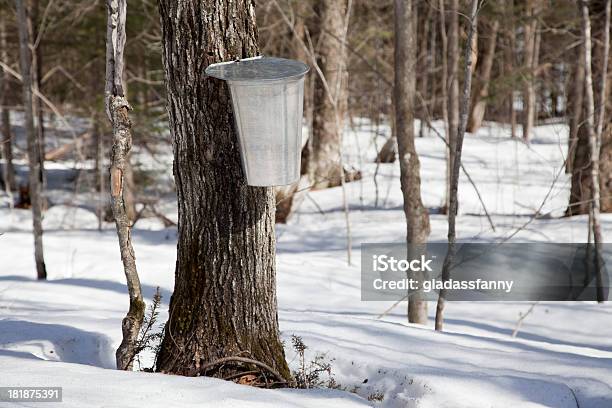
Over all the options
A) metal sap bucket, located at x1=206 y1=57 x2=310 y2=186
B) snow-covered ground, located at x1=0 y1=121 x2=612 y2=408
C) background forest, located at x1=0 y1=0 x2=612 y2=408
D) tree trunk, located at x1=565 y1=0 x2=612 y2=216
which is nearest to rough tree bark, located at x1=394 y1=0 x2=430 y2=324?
background forest, located at x1=0 y1=0 x2=612 y2=408

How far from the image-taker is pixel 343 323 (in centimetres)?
446

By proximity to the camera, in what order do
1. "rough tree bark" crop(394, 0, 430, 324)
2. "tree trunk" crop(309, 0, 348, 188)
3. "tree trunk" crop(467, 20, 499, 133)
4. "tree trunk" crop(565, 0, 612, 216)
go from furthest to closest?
"tree trunk" crop(467, 20, 499, 133), "tree trunk" crop(309, 0, 348, 188), "tree trunk" crop(565, 0, 612, 216), "rough tree bark" crop(394, 0, 430, 324)

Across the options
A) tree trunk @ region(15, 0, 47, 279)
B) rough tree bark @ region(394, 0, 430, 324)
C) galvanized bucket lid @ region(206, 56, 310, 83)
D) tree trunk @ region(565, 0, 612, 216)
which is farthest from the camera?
tree trunk @ region(565, 0, 612, 216)

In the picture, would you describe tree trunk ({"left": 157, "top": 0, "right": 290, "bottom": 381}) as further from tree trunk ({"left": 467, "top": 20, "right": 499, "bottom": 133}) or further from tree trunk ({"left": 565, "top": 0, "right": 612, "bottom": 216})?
tree trunk ({"left": 467, "top": 20, "right": 499, "bottom": 133})

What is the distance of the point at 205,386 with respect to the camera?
2875 mm

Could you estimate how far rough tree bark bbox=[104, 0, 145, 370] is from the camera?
310cm

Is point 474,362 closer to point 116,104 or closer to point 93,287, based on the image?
point 116,104

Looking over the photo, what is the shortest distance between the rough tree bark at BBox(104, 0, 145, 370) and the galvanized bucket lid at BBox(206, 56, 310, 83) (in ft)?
1.72

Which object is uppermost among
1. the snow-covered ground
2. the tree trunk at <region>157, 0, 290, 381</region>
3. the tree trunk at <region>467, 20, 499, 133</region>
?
the tree trunk at <region>467, 20, 499, 133</region>

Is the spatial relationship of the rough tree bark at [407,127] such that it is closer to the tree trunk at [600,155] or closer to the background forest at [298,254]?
the background forest at [298,254]

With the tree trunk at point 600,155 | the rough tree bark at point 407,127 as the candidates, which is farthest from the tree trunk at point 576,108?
the rough tree bark at point 407,127

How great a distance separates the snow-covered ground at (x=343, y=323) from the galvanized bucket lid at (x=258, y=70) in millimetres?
1263

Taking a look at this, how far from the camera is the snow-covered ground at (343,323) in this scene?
2.96 m

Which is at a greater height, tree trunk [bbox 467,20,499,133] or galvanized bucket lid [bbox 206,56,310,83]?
tree trunk [bbox 467,20,499,133]
